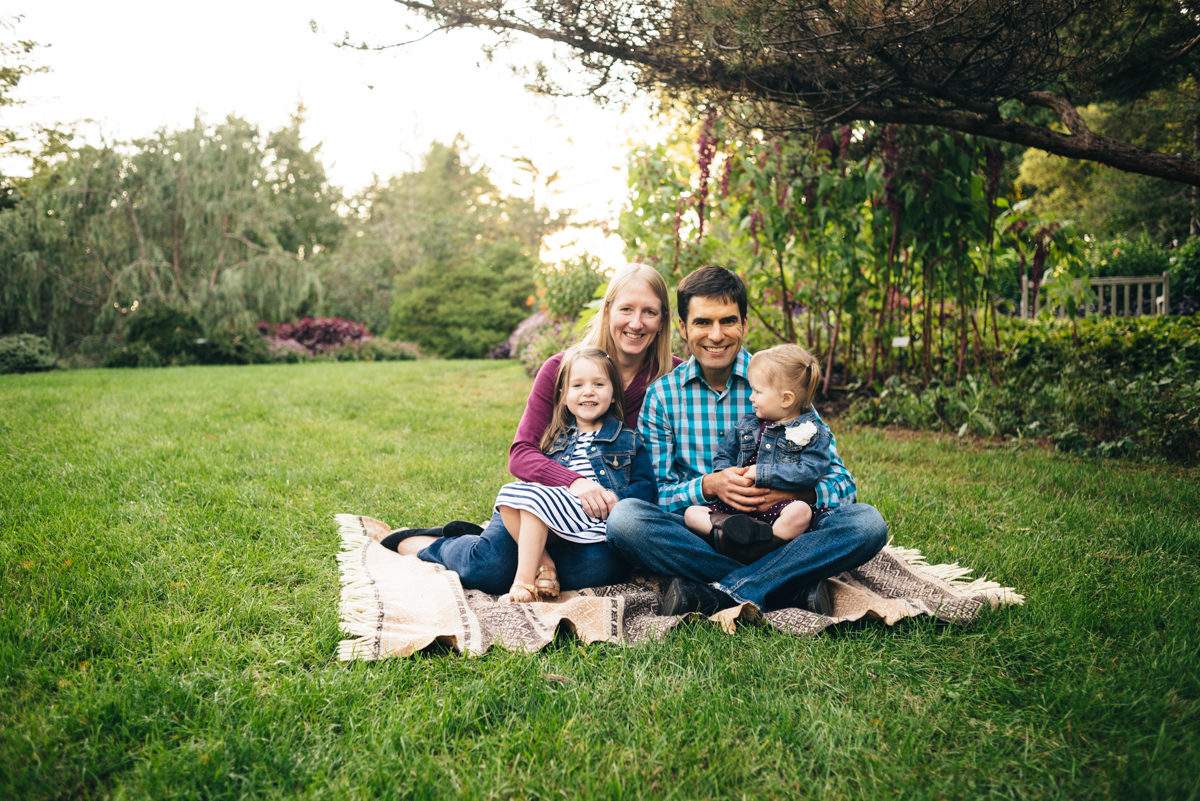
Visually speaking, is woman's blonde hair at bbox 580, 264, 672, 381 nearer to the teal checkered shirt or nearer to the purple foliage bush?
the teal checkered shirt

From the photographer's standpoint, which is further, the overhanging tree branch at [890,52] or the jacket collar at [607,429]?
the overhanging tree branch at [890,52]

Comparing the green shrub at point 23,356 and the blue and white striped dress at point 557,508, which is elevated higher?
the green shrub at point 23,356

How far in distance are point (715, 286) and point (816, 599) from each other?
117cm

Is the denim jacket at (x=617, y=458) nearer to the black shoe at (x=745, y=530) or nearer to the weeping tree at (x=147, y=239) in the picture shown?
the black shoe at (x=745, y=530)

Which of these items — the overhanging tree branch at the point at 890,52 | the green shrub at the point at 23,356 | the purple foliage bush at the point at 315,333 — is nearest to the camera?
the overhanging tree branch at the point at 890,52

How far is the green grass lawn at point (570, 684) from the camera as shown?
143 centimetres

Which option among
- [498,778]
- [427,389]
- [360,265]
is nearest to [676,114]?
[498,778]

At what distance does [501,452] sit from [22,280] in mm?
12853

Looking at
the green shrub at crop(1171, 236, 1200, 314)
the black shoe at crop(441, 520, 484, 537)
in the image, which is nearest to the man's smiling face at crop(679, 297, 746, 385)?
the black shoe at crop(441, 520, 484, 537)

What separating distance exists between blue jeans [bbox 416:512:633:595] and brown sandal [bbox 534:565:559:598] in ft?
0.32

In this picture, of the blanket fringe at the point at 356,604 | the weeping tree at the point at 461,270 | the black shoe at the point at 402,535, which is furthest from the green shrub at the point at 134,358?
the black shoe at the point at 402,535

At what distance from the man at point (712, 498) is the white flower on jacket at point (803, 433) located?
11 cm

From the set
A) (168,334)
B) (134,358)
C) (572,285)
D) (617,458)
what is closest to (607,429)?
(617,458)

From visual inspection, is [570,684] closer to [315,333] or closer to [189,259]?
[315,333]
